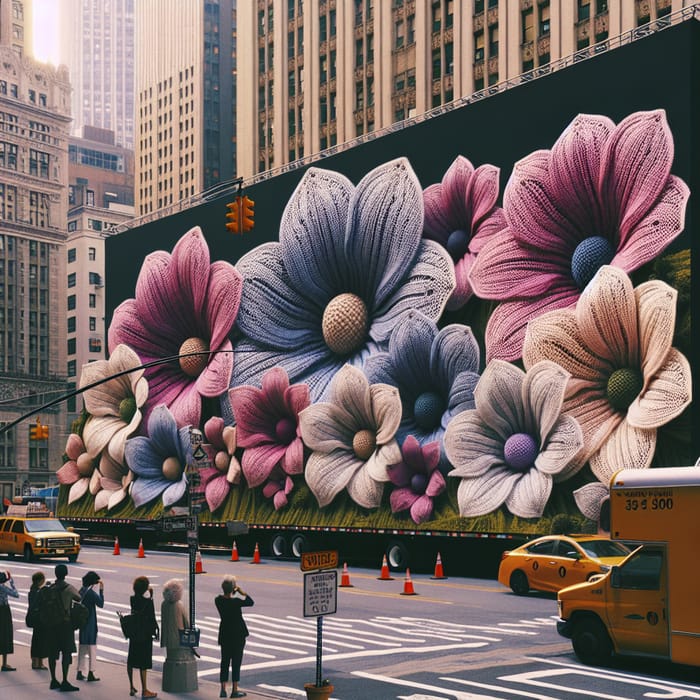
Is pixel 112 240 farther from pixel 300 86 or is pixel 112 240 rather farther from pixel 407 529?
pixel 407 529

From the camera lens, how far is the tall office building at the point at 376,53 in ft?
166

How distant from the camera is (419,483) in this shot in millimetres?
37844

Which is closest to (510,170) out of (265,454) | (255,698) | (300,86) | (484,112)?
(484,112)

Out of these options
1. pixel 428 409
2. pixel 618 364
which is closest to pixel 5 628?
pixel 618 364

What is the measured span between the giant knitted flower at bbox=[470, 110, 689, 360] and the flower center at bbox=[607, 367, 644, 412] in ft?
9.88

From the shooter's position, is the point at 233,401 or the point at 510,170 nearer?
the point at 510,170

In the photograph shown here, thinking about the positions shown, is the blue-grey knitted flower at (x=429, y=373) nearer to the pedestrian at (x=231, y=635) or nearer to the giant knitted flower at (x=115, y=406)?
the giant knitted flower at (x=115, y=406)

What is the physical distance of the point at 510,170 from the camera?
120ft

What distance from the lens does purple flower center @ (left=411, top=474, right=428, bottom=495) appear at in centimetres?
3778

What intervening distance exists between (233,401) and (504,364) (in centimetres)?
1522

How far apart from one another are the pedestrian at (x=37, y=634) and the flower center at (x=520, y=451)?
63.6 feet

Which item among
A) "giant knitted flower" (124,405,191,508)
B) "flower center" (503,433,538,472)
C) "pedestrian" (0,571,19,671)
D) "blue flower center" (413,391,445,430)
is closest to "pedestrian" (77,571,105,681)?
"pedestrian" (0,571,19,671)

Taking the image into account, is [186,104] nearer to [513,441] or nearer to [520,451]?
[513,441]

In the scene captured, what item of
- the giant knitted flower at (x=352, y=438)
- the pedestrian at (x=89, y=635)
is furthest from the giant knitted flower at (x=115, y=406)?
the pedestrian at (x=89, y=635)
